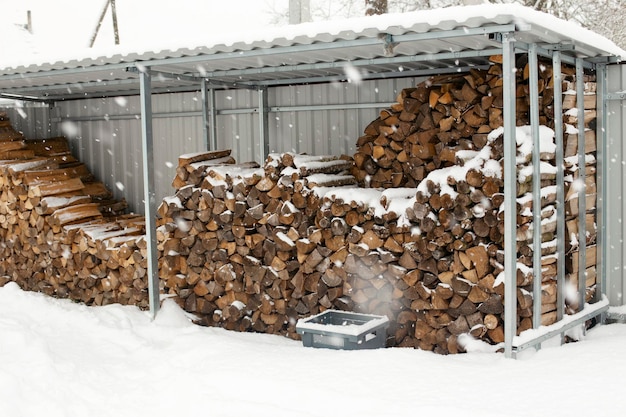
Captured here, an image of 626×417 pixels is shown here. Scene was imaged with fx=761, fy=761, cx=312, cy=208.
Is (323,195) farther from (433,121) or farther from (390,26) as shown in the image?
(390,26)

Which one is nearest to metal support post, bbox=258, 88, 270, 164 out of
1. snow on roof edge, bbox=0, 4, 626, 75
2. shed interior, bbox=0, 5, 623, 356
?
shed interior, bbox=0, 5, 623, 356

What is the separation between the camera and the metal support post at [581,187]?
665 centimetres

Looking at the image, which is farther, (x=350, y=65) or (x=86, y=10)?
(x=86, y=10)

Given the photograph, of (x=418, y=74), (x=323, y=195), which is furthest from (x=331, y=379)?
(x=418, y=74)

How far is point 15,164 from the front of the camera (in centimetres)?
959

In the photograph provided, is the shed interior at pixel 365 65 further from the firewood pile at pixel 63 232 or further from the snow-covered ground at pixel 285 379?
the firewood pile at pixel 63 232

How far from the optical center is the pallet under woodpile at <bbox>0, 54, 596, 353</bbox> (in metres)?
6.09

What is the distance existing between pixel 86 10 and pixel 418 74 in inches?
1814

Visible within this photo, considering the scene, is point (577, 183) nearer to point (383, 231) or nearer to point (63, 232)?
point (383, 231)

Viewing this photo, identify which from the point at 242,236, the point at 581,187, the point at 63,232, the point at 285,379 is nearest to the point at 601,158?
the point at 581,187

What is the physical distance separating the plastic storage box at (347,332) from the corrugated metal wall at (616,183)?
2.39 meters

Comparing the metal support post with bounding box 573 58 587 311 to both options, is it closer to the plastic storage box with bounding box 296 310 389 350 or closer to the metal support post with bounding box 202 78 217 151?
the plastic storage box with bounding box 296 310 389 350

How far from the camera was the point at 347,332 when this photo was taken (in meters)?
6.11

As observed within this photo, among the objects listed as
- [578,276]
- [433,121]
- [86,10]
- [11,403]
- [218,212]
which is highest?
[86,10]
